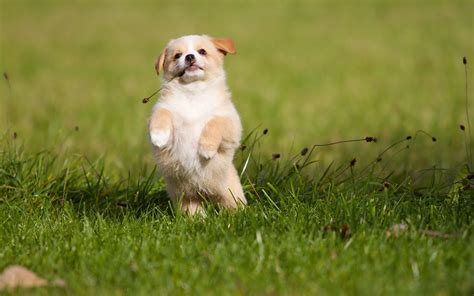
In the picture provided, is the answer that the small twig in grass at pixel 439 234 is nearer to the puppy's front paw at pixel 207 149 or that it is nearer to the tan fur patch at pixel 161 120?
the puppy's front paw at pixel 207 149

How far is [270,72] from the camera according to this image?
1116 cm

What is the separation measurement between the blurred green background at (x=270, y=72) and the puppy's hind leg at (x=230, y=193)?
1724mm

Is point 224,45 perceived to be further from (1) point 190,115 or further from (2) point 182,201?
(2) point 182,201

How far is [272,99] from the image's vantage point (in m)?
9.56

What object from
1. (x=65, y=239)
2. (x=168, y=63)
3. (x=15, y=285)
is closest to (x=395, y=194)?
(x=168, y=63)

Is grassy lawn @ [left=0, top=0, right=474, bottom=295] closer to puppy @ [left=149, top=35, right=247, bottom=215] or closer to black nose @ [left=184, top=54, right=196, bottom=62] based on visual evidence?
puppy @ [left=149, top=35, right=247, bottom=215]

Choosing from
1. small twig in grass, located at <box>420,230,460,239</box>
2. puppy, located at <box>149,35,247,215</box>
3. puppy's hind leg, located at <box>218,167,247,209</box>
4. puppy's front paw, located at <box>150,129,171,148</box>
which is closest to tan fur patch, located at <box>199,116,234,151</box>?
puppy, located at <box>149,35,247,215</box>

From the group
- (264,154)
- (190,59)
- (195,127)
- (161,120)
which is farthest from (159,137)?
(264,154)

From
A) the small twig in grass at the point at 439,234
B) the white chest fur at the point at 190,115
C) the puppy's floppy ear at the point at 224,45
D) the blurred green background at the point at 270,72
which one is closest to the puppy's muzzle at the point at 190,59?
the white chest fur at the point at 190,115

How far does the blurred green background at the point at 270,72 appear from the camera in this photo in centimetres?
809

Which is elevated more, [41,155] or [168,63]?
[168,63]

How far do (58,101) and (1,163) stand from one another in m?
5.27

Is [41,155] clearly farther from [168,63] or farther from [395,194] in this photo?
[395,194]

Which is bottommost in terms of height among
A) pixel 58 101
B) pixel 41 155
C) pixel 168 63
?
pixel 58 101
